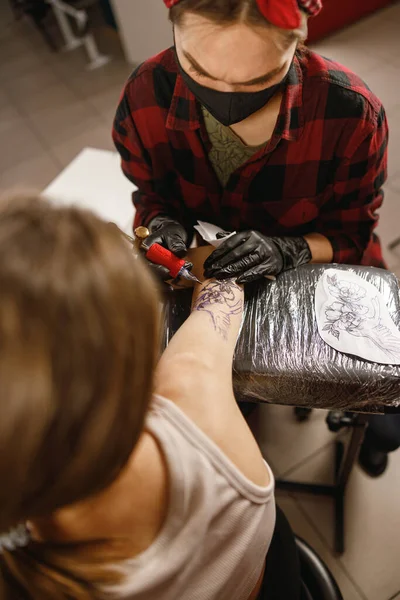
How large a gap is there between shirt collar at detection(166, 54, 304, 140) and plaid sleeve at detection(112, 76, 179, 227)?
64 millimetres

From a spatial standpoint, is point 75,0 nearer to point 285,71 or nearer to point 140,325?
point 285,71

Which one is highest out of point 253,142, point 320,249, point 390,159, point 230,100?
point 230,100

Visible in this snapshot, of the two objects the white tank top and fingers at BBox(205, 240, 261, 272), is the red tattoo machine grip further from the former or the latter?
the white tank top

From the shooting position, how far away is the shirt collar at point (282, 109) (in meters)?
1.04

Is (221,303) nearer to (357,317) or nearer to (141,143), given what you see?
(357,317)

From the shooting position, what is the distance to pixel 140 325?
47 cm

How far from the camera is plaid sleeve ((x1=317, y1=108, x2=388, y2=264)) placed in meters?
1.12

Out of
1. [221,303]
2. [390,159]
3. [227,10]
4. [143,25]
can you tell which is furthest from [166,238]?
[143,25]

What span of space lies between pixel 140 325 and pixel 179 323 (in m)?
0.58

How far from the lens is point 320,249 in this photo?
1.27 metres

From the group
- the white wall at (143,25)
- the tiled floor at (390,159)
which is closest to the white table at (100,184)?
the tiled floor at (390,159)

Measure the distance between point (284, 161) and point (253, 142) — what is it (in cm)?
9

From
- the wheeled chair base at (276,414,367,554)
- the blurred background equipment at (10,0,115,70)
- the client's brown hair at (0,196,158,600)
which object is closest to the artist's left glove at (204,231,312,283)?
the client's brown hair at (0,196,158,600)

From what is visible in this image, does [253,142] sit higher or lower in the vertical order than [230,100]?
lower
